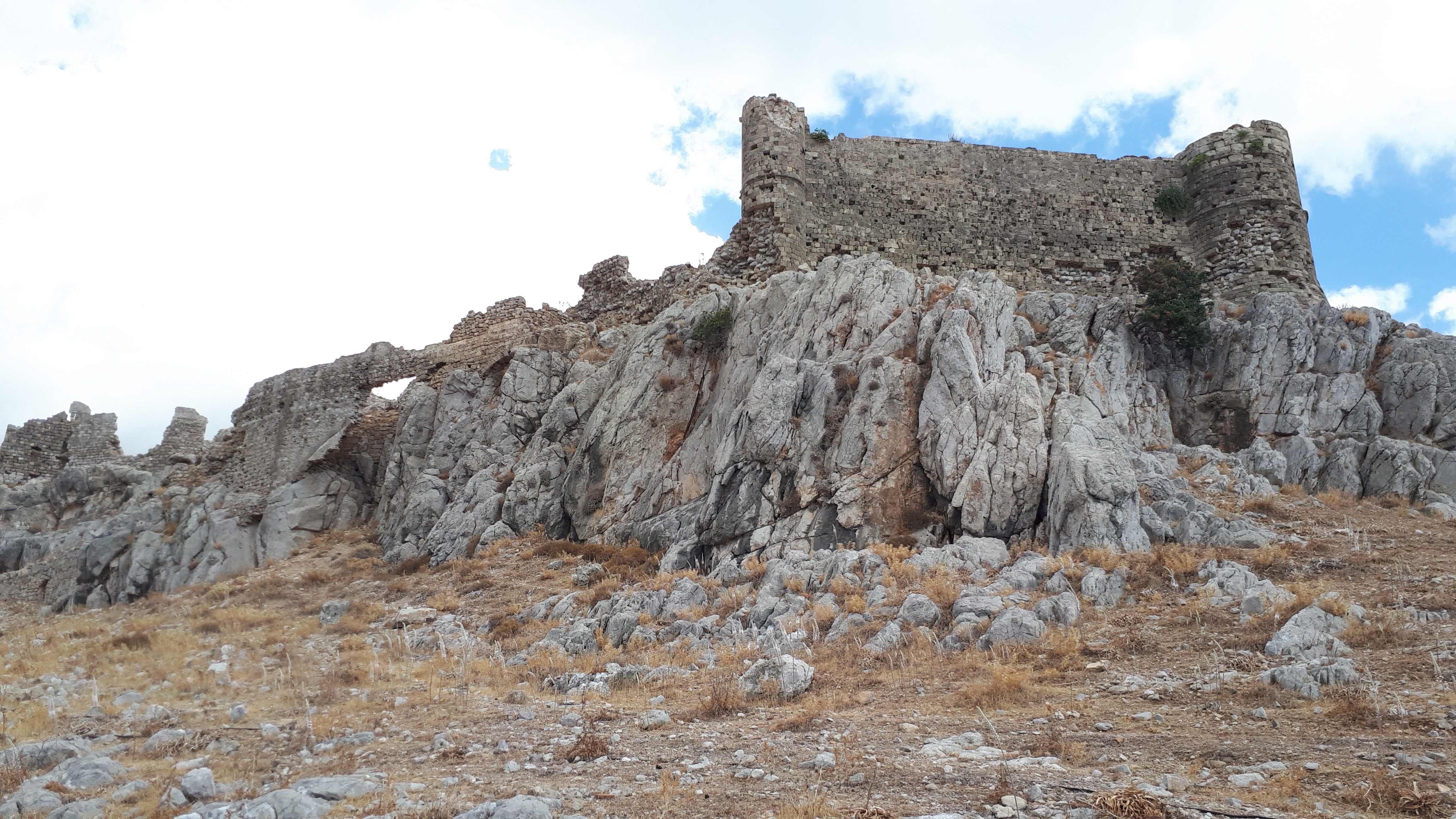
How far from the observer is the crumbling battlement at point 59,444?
3306 cm

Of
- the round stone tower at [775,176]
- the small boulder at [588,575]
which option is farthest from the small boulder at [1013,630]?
the round stone tower at [775,176]

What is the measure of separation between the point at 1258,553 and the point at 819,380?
8483 millimetres

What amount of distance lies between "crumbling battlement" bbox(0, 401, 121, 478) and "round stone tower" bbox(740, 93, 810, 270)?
25.8 m

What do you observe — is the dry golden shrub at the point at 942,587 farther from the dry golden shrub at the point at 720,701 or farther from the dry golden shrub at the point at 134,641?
the dry golden shrub at the point at 134,641

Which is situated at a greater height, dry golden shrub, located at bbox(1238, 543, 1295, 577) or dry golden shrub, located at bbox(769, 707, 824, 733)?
dry golden shrub, located at bbox(1238, 543, 1295, 577)

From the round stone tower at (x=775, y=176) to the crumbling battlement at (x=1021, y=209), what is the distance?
0.13 ft

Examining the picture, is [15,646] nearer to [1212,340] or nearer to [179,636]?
[179,636]

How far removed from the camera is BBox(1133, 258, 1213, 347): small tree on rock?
22719 mm

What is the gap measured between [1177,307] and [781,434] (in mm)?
11692

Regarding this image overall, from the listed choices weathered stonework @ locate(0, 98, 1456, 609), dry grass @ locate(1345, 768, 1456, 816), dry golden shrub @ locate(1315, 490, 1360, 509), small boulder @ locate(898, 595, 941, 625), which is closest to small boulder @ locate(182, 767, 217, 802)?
small boulder @ locate(898, 595, 941, 625)

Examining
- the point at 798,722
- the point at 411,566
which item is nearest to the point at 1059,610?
the point at 798,722

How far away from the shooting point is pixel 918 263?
2561 cm

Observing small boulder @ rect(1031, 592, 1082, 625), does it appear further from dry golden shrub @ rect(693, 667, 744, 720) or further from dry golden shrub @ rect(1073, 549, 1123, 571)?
dry golden shrub @ rect(693, 667, 744, 720)

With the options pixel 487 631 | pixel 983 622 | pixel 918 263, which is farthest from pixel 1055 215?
pixel 487 631
